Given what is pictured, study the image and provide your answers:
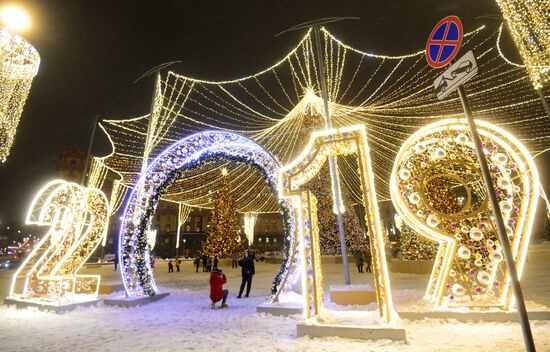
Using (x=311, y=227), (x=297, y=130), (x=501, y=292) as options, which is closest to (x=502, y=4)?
(x=501, y=292)

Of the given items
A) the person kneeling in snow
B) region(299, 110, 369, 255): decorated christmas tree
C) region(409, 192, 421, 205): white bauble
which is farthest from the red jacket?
region(299, 110, 369, 255): decorated christmas tree

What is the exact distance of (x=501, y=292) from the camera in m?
6.04

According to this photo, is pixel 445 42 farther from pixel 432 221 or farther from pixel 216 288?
pixel 216 288

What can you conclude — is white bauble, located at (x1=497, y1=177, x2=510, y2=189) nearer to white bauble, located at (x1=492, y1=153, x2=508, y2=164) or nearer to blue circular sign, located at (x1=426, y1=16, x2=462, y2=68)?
white bauble, located at (x1=492, y1=153, x2=508, y2=164)

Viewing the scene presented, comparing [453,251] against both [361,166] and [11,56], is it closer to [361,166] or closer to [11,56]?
[361,166]

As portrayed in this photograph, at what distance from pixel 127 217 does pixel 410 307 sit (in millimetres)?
8312

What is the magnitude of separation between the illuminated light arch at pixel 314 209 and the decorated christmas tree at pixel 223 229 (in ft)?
58.6

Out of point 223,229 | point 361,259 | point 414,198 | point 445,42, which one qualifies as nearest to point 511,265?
point 445,42

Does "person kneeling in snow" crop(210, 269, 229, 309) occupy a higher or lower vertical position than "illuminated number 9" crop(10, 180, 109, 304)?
lower

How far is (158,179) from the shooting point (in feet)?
30.7

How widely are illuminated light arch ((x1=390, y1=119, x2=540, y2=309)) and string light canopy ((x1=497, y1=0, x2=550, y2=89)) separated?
1.97 metres

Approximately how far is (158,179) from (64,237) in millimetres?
3572

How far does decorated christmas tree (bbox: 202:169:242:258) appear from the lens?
23219mm

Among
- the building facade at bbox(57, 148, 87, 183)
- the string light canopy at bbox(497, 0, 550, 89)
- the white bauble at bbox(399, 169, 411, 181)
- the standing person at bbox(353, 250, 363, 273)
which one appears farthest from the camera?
the building facade at bbox(57, 148, 87, 183)
